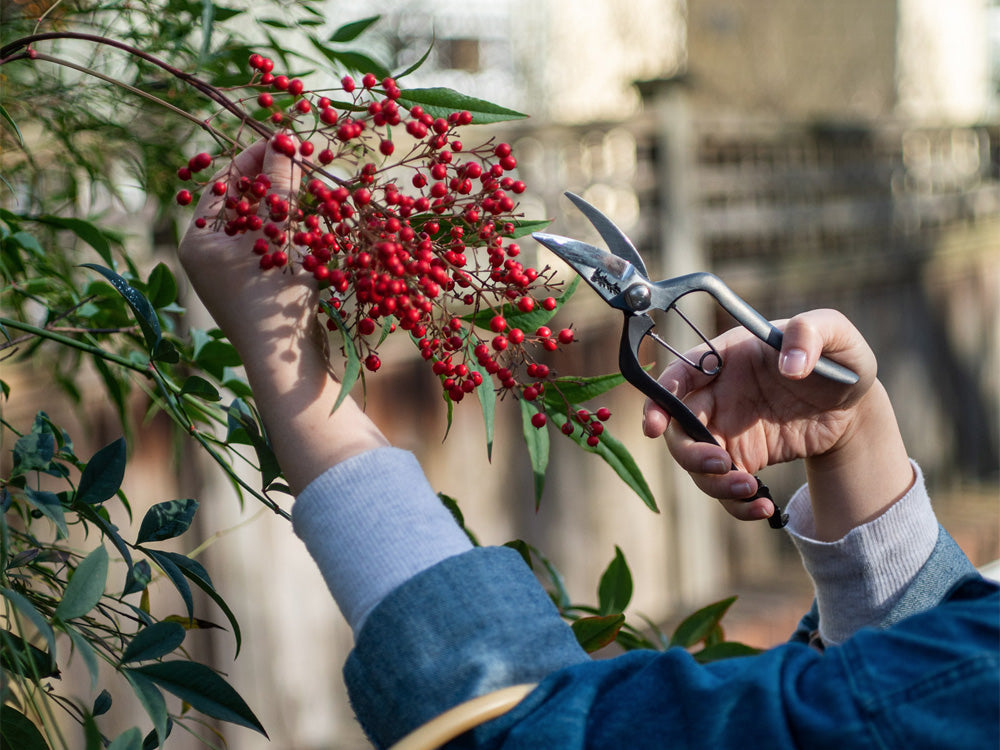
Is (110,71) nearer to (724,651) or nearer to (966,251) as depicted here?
(724,651)

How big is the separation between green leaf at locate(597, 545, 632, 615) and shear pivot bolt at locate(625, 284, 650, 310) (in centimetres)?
35

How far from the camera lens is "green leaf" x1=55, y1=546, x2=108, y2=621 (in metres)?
0.58

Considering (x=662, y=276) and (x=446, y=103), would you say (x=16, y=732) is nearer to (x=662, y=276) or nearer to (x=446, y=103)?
(x=446, y=103)

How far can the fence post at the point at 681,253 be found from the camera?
3.47m

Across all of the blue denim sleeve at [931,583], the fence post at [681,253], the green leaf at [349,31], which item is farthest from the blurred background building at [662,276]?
the blue denim sleeve at [931,583]

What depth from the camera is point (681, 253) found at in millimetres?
3479

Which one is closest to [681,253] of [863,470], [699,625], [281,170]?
[699,625]

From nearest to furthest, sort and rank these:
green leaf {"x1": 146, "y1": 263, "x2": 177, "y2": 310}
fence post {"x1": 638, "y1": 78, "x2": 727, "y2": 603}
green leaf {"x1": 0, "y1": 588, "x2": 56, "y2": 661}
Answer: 1. green leaf {"x1": 0, "y1": 588, "x2": 56, "y2": 661}
2. green leaf {"x1": 146, "y1": 263, "x2": 177, "y2": 310}
3. fence post {"x1": 638, "y1": 78, "x2": 727, "y2": 603}

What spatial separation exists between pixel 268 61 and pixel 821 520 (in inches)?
24.3

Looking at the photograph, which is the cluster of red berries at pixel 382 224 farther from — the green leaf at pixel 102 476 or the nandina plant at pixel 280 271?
the green leaf at pixel 102 476

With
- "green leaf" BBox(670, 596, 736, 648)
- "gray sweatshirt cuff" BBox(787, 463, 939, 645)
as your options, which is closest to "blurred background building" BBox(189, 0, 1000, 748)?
"green leaf" BBox(670, 596, 736, 648)

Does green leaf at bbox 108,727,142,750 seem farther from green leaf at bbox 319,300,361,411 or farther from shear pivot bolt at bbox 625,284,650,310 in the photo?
shear pivot bolt at bbox 625,284,650,310

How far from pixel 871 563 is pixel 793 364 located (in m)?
0.23

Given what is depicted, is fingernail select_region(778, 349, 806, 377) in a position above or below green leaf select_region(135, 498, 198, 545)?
above
